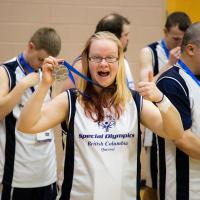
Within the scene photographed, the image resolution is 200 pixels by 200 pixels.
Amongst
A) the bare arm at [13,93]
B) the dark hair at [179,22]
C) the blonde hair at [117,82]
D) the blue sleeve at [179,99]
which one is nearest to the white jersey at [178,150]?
the blue sleeve at [179,99]

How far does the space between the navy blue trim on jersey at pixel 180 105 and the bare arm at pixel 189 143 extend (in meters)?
0.04

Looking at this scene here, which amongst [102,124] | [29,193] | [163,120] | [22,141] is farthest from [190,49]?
[29,193]

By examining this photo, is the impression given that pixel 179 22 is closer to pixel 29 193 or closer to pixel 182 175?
pixel 182 175

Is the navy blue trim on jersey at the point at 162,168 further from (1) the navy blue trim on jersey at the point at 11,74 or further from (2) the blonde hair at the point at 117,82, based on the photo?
(1) the navy blue trim on jersey at the point at 11,74

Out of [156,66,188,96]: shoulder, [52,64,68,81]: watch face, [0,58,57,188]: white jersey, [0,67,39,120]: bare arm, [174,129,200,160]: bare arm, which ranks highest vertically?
[52,64,68,81]: watch face

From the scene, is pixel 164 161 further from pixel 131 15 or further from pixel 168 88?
pixel 131 15

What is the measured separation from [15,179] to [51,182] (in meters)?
0.27

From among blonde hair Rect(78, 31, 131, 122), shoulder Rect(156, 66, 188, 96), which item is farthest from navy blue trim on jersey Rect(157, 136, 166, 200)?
blonde hair Rect(78, 31, 131, 122)

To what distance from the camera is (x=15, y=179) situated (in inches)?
113

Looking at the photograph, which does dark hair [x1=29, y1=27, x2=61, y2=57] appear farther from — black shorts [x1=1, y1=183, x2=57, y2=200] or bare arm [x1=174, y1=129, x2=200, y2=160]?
bare arm [x1=174, y1=129, x2=200, y2=160]

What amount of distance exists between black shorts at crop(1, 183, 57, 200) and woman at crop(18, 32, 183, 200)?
0.96 metres

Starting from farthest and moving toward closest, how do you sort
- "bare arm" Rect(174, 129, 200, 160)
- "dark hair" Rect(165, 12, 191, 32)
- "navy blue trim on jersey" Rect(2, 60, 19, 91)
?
1. "dark hair" Rect(165, 12, 191, 32)
2. "navy blue trim on jersey" Rect(2, 60, 19, 91)
3. "bare arm" Rect(174, 129, 200, 160)

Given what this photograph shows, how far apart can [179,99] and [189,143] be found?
22cm

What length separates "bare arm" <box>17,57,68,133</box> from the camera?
186 cm
